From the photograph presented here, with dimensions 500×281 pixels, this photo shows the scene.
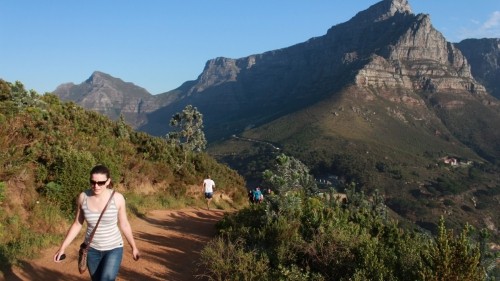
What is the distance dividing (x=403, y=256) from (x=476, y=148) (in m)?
166

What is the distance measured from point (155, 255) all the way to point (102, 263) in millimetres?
4170

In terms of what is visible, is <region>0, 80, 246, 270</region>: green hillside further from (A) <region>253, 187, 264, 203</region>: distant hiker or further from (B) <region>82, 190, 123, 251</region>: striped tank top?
(B) <region>82, 190, 123, 251</region>: striped tank top

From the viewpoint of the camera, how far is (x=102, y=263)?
5039mm

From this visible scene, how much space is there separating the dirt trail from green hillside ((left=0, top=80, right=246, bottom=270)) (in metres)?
0.39

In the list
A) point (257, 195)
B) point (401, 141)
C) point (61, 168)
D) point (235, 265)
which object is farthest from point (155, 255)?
point (401, 141)

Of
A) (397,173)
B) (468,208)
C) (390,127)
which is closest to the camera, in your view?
(468,208)

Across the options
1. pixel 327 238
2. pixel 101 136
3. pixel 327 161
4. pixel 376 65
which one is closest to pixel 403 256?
pixel 327 238

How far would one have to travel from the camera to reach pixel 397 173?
4264 inches

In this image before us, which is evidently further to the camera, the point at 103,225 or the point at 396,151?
the point at 396,151

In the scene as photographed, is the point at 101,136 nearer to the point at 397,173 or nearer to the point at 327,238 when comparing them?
the point at 327,238

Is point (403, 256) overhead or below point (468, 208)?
overhead

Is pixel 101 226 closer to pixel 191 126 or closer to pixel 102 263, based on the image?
pixel 102 263

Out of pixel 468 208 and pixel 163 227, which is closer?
pixel 163 227

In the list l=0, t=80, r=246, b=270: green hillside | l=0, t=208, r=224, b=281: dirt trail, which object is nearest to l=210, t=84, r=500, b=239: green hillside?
l=0, t=80, r=246, b=270: green hillside
